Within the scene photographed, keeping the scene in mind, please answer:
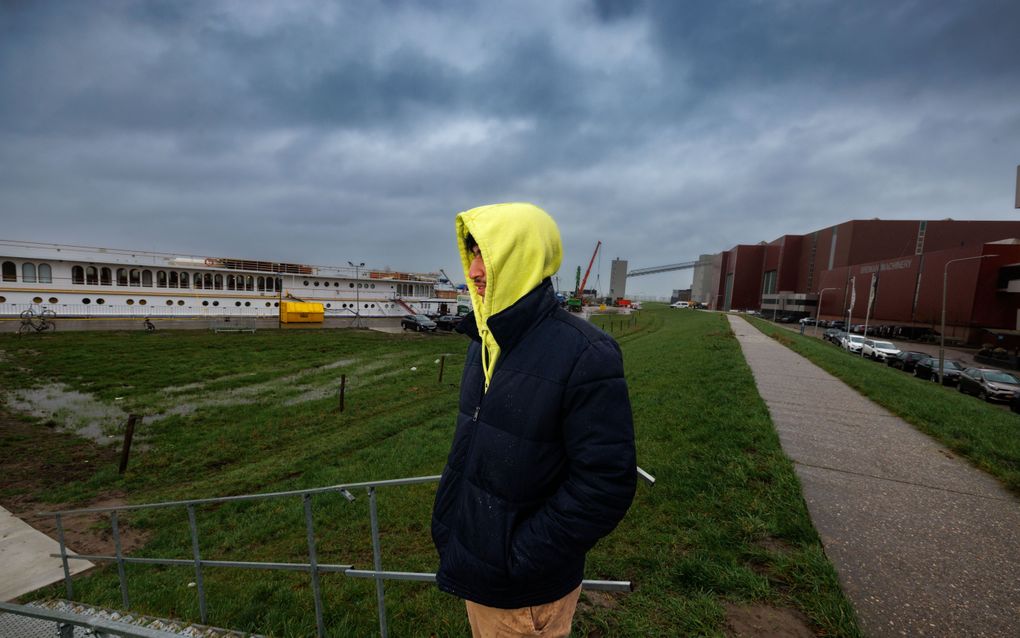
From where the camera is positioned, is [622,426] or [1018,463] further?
[1018,463]

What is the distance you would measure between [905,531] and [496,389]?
4258 millimetres

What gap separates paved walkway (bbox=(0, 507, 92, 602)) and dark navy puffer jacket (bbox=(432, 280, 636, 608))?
7.26m

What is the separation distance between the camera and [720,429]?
604cm

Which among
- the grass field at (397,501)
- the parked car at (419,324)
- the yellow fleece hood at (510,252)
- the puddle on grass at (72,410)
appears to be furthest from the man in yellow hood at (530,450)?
the parked car at (419,324)

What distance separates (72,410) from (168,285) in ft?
81.3

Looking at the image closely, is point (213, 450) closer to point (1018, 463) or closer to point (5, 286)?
point (1018, 463)

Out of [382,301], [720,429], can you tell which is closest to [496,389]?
[720,429]

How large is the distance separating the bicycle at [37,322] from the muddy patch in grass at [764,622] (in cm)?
3438

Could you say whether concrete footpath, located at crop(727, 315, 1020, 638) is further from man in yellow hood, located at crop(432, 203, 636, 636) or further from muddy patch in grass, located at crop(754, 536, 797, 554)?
man in yellow hood, located at crop(432, 203, 636, 636)

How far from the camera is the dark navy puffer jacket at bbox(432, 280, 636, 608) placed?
143cm

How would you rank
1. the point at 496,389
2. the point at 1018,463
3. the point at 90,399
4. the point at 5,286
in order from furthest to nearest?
1. the point at 5,286
2. the point at 90,399
3. the point at 1018,463
4. the point at 496,389

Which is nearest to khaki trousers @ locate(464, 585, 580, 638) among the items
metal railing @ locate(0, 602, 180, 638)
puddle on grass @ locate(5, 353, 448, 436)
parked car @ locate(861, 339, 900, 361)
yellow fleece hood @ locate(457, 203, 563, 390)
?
yellow fleece hood @ locate(457, 203, 563, 390)

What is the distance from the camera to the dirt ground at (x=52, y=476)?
638 centimetres

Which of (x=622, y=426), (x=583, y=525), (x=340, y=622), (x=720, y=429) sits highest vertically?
(x=622, y=426)
